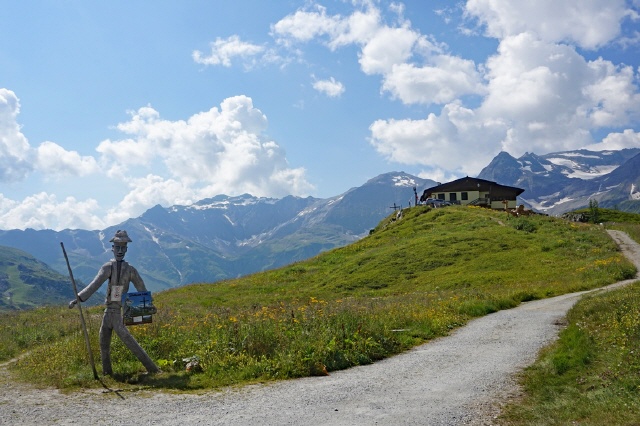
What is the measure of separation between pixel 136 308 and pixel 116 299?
1.94ft

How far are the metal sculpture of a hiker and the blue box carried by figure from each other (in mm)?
167

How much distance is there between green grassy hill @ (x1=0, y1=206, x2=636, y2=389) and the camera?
535 inches

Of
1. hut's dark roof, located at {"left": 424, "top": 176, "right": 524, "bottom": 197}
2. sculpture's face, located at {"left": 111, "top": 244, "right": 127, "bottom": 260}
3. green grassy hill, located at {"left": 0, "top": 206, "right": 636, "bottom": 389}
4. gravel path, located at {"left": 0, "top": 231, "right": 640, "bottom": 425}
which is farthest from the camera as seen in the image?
hut's dark roof, located at {"left": 424, "top": 176, "right": 524, "bottom": 197}

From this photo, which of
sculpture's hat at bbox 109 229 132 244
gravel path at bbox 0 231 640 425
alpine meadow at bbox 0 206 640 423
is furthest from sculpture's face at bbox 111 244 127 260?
gravel path at bbox 0 231 640 425

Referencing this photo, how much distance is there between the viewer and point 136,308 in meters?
13.9

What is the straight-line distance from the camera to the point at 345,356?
45.2 feet

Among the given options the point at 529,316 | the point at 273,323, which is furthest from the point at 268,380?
the point at 529,316

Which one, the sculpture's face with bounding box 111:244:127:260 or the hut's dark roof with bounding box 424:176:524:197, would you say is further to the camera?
the hut's dark roof with bounding box 424:176:524:197

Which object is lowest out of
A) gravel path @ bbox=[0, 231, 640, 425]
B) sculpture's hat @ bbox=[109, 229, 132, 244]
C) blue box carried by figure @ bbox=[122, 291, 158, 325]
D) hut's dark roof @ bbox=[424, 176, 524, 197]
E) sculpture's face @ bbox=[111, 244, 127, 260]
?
gravel path @ bbox=[0, 231, 640, 425]

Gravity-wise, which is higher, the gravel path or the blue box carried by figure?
the blue box carried by figure

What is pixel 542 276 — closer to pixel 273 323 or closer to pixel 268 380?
pixel 273 323

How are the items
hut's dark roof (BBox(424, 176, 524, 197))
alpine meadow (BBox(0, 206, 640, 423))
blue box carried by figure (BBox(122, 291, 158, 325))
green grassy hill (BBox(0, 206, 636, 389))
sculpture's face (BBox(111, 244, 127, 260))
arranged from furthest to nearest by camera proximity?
hut's dark roof (BBox(424, 176, 524, 197)) < sculpture's face (BBox(111, 244, 127, 260)) < blue box carried by figure (BBox(122, 291, 158, 325)) < green grassy hill (BBox(0, 206, 636, 389)) < alpine meadow (BBox(0, 206, 640, 423))

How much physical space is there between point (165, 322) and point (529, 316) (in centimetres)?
1481

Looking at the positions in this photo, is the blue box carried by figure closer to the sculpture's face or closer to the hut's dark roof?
the sculpture's face
